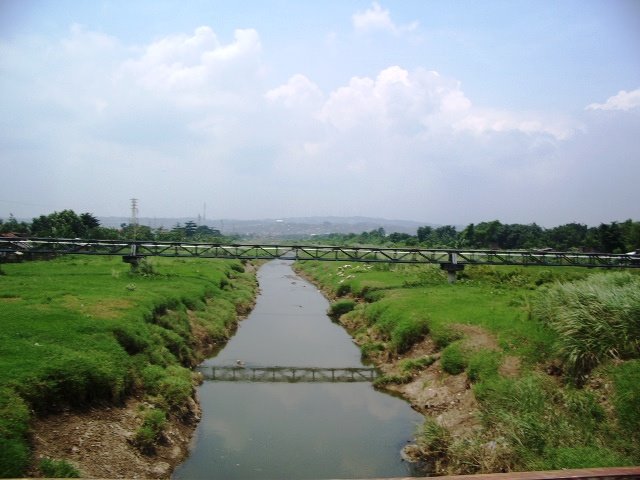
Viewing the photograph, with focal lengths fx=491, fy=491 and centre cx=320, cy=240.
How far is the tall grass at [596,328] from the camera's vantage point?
627 inches

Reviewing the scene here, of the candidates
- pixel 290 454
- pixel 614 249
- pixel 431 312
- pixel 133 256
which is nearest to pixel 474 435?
pixel 290 454

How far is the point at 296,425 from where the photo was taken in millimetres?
18844

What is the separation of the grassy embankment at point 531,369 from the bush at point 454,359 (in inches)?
1.7

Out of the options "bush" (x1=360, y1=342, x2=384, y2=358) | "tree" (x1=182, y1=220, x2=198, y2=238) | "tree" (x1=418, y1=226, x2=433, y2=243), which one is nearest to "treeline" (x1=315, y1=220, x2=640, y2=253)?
"tree" (x1=418, y1=226, x2=433, y2=243)

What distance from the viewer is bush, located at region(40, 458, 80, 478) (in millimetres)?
10911

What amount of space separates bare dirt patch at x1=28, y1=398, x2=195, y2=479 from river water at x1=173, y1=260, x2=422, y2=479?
2.48ft

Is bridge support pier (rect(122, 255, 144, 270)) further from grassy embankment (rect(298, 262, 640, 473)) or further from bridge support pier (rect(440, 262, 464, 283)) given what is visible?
bridge support pier (rect(440, 262, 464, 283))

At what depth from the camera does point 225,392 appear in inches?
868

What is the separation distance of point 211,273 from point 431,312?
83.0 feet

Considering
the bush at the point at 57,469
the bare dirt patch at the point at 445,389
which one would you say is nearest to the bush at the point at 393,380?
the bare dirt patch at the point at 445,389

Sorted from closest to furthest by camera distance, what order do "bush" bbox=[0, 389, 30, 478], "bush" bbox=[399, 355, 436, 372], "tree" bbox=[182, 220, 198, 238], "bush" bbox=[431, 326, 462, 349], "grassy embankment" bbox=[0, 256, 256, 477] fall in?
"bush" bbox=[0, 389, 30, 478], "grassy embankment" bbox=[0, 256, 256, 477], "bush" bbox=[399, 355, 436, 372], "bush" bbox=[431, 326, 462, 349], "tree" bbox=[182, 220, 198, 238]

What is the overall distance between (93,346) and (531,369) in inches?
619

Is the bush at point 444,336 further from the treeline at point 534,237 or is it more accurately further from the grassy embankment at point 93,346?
the treeline at point 534,237

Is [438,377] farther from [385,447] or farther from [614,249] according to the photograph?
[614,249]
